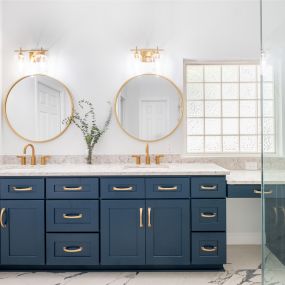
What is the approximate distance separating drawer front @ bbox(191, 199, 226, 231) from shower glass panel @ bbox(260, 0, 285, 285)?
1057 millimetres

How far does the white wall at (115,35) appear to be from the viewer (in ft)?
12.1

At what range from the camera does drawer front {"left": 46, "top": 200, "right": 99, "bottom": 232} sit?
2.99 metres

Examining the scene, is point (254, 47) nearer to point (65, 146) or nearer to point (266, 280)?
point (65, 146)

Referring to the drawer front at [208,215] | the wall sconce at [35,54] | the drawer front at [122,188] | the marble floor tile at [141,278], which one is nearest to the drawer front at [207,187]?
the drawer front at [208,215]

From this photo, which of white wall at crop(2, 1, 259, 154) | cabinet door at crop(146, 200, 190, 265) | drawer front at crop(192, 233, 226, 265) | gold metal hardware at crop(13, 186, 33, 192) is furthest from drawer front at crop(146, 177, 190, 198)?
gold metal hardware at crop(13, 186, 33, 192)

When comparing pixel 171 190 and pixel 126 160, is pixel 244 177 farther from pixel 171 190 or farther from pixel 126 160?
pixel 126 160

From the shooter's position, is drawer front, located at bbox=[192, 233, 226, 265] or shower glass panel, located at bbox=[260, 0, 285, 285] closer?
shower glass panel, located at bbox=[260, 0, 285, 285]

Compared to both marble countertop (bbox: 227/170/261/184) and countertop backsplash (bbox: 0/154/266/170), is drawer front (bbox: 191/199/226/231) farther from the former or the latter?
countertop backsplash (bbox: 0/154/266/170)

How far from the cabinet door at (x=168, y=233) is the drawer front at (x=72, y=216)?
457 millimetres

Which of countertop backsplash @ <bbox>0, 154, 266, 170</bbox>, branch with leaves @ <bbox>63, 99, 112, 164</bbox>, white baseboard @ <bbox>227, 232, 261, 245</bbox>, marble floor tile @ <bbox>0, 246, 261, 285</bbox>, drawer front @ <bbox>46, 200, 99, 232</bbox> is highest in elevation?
branch with leaves @ <bbox>63, 99, 112, 164</bbox>

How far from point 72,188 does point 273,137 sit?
1.77m

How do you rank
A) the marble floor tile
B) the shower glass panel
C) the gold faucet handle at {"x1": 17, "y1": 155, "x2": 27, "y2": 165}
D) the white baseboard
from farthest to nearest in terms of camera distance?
the white baseboard, the gold faucet handle at {"x1": 17, "y1": 155, "x2": 27, "y2": 165}, the marble floor tile, the shower glass panel

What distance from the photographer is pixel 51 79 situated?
3688mm

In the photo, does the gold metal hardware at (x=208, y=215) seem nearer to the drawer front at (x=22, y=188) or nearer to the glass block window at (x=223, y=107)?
the glass block window at (x=223, y=107)
